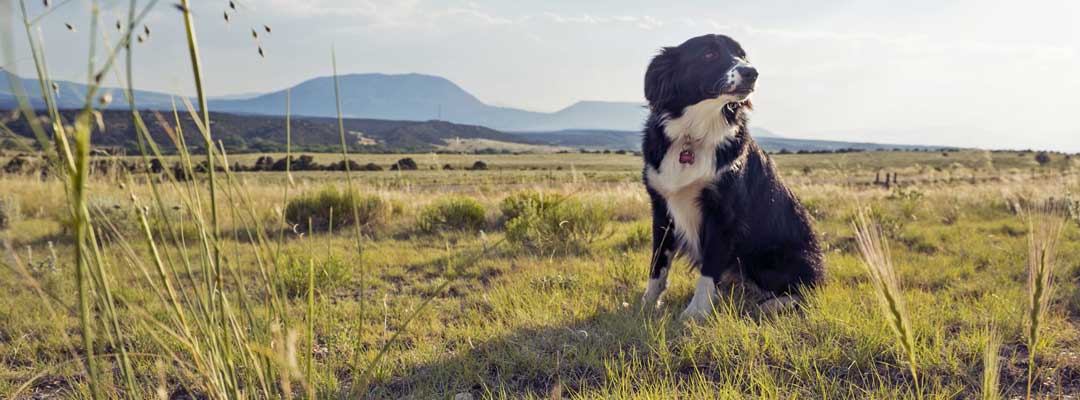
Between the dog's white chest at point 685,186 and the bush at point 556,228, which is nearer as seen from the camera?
the dog's white chest at point 685,186

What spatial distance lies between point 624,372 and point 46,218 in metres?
9.40

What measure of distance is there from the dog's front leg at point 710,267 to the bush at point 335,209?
5465 millimetres

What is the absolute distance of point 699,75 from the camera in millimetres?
3643

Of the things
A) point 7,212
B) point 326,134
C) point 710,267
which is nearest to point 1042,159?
point 710,267

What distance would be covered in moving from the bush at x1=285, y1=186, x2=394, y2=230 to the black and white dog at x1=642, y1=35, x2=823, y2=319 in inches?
207

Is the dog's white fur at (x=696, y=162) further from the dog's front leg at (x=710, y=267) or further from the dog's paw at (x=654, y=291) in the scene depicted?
the dog's paw at (x=654, y=291)

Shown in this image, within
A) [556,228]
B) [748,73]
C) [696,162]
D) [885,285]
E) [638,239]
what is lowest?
[638,239]

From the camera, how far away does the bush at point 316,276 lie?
449cm

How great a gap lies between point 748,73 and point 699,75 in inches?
13.6

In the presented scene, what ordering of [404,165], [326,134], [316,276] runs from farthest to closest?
[326,134]
[404,165]
[316,276]

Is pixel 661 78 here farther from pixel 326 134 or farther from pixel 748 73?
pixel 326 134

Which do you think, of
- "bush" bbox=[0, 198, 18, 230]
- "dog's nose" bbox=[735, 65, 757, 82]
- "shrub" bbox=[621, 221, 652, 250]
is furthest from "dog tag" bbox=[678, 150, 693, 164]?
"bush" bbox=[0, 198, 18, 230]

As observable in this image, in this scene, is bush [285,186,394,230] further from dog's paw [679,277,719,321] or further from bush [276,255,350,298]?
dog's paw [679,277,719,321]

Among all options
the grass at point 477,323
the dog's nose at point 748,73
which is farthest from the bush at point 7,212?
the dog's nose at point 748,73
